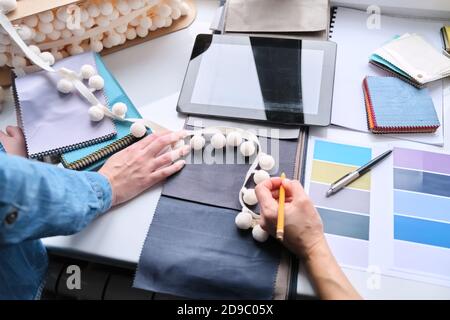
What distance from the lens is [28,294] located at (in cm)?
67

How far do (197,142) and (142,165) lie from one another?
10 centimetres

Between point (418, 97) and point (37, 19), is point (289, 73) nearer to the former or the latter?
point (418, 97)

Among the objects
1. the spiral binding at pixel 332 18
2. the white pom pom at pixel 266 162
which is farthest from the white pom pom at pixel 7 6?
the spiral binding at pixel 332 18

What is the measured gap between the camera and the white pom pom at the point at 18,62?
790 mm

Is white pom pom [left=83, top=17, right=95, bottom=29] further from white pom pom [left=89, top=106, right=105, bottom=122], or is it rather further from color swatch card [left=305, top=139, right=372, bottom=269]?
color swatch card [left=305, top=139, right=372, bottom=269]

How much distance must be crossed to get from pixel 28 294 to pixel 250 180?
368 millimetres

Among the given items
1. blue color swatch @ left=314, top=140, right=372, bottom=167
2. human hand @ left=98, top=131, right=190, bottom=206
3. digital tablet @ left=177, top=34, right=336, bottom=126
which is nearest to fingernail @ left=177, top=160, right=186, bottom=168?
human hand @ left=98, top=131, right=190, bottom=206

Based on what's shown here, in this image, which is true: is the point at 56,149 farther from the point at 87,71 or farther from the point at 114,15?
the point at 114,15

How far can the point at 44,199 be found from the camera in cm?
53

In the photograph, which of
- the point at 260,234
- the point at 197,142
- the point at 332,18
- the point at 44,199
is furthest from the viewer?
the point at 332,18

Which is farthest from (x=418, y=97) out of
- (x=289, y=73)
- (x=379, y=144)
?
(x=289, y=73)

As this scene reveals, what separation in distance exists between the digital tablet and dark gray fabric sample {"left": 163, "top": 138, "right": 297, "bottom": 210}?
58 millimetres

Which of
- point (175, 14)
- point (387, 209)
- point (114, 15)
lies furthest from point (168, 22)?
point (387, 209)
